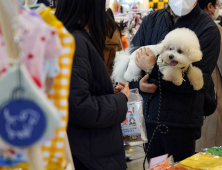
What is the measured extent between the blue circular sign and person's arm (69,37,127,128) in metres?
0.50

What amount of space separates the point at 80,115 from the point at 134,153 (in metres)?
2.51

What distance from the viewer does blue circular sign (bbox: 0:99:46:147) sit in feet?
1.19

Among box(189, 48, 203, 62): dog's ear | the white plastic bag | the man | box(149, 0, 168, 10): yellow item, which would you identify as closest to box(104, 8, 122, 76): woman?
the man

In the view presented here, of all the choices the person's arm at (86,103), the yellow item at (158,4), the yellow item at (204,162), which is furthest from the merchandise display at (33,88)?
the yellow item at (158,4)

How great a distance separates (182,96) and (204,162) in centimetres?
44

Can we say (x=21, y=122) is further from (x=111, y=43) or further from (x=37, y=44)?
(x=111, y=43)

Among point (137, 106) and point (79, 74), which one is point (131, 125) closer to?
point (137, 106)

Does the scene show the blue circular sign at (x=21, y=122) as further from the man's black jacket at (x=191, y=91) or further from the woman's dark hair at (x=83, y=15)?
the man's black jacket at (x=191, y=91)

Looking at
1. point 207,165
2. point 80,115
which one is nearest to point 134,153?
point 207,165

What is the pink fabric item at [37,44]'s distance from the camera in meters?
0.41

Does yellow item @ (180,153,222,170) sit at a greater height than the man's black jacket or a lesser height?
lesser

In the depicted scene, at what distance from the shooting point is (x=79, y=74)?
876 millimetres

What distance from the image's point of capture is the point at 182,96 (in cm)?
156

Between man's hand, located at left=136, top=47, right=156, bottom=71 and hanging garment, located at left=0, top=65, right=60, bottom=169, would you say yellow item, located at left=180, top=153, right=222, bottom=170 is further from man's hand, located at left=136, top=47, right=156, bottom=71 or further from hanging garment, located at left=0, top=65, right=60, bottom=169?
hanging garment, located at left=0, top=65, right=60, bottom=169
